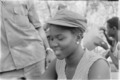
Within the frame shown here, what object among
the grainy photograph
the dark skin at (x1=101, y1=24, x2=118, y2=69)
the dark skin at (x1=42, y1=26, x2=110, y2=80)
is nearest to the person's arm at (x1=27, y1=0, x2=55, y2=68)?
the grainy photograph

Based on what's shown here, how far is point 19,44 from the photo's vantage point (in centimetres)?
268

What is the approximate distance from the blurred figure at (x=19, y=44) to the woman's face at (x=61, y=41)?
971 mm

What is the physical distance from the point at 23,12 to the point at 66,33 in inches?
44.9

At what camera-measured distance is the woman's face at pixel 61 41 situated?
1.70 m

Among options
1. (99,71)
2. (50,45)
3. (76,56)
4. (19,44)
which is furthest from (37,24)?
(99,71)

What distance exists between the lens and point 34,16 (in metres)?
2.90

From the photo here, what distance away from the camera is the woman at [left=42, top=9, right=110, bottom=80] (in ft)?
5.46

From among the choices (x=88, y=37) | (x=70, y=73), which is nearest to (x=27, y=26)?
(x=88, y=37)

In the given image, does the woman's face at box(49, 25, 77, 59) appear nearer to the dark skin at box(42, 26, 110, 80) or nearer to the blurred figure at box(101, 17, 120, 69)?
the dark skin at box(42, 26, 110, 80)

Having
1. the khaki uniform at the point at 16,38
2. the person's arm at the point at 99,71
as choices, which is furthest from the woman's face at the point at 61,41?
the khaki uniform at the point at 16,38

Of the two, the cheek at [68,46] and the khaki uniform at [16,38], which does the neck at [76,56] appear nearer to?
the cheek at [68,46]

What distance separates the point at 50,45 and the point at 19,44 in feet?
2.68

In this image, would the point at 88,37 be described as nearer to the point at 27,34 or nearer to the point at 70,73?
the point at 27,34

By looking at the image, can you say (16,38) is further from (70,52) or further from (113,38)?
(113,38)
